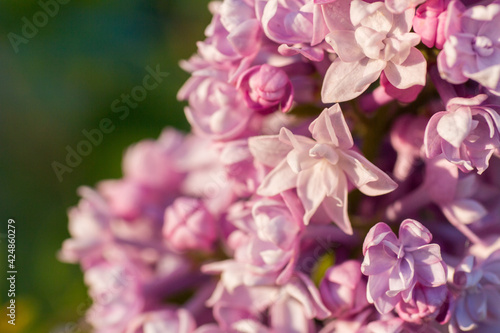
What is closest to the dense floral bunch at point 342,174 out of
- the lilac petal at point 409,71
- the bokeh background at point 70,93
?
the lilac petal at point 409,71

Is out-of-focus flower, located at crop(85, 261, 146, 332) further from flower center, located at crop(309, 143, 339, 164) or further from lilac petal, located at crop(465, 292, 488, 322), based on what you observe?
lilac petal, located at crop(465, 292, 488, 322)

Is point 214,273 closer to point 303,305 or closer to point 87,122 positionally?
point 303,305

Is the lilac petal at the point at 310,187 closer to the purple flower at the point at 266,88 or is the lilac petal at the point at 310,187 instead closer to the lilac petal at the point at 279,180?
the lilac petal at the point at 279,180

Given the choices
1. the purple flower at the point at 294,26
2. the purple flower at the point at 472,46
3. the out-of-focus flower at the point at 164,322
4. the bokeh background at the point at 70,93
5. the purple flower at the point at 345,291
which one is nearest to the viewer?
the purple flower at the point at 472,46

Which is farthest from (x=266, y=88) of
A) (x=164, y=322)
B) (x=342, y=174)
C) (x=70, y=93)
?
(x=70, y=93)

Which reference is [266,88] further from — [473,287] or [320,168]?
[473,287]

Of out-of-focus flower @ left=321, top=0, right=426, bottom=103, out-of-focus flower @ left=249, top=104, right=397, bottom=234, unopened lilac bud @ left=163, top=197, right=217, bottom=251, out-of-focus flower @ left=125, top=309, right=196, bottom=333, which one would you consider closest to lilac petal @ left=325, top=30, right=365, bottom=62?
out-of-focus flower @ left=321, top=0, right=426, bottom=103
